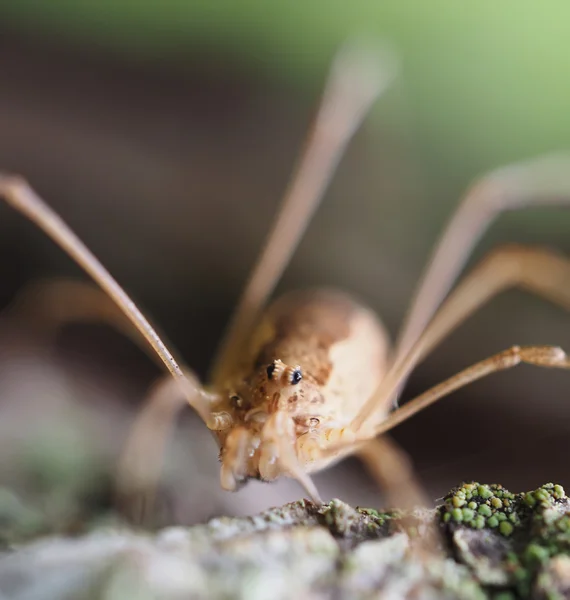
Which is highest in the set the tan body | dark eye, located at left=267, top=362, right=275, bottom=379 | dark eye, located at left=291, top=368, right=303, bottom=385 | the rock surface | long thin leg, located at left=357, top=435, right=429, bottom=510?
the rock surface

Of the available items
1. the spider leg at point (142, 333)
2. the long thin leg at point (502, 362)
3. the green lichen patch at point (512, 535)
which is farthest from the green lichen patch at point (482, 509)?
the spider leg at point (142, 333)

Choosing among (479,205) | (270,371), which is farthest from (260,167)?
(270,371)

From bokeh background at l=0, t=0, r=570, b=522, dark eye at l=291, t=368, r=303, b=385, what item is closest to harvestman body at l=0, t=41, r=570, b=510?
dark eye at l=291, t=368, r=303, b=385

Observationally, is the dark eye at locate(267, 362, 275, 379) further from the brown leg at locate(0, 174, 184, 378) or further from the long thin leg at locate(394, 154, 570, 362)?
the long thin leg at locate(394, 154, 570, 362)

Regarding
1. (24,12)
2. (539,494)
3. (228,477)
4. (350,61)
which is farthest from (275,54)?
(539,494)

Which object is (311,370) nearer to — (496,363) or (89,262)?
(496,363)

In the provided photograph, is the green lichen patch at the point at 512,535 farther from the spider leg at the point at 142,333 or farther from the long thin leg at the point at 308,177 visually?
the long thin leg at the point at 308,177

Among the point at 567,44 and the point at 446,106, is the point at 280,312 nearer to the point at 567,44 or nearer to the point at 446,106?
the point at 446,106
